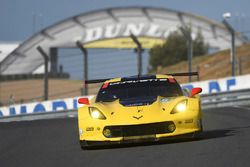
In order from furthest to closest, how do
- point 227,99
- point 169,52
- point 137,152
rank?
point 169,52 → point 227,99 → point 137,152

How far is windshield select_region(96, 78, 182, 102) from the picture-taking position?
12273mm

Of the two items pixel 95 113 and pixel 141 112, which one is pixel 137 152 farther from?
pixel 95 113

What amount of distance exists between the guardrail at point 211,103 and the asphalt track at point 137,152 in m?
7.72

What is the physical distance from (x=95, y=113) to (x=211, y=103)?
11701mm

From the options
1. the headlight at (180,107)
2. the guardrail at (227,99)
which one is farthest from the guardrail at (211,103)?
the headlight at (180,107)

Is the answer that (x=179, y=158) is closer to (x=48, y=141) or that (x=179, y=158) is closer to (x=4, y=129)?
(x=48, y=141)

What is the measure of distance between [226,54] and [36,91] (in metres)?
15.5

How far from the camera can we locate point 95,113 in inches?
453

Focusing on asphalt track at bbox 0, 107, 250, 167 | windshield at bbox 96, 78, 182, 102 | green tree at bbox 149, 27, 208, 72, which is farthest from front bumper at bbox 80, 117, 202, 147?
green tree at bbox 149, 27, 208, 72

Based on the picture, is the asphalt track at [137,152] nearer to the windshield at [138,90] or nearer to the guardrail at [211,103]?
the windshield at [138,90]

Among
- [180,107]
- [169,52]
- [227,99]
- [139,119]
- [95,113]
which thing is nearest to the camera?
[139,119]

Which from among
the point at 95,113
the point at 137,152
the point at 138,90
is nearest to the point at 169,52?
the point at 138,90

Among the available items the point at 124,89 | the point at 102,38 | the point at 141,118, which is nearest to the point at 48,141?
the point at 124,89

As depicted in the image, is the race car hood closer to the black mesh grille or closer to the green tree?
the black mesh grille
